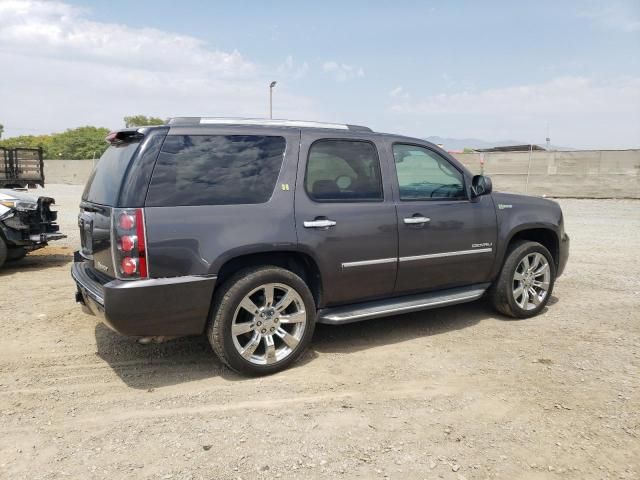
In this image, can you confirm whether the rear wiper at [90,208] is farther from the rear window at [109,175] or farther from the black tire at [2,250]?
the black tire at [2,250]

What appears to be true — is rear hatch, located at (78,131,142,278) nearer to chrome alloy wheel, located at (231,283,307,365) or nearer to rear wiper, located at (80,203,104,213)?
rear wiper, located at (80,203,104,213)

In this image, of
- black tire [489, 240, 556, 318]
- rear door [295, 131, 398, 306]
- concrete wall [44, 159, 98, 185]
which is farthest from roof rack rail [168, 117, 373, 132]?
concrete wall [44, 159, 98, 185]

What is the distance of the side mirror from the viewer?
4863mm

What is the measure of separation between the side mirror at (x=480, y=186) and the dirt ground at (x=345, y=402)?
132 cm

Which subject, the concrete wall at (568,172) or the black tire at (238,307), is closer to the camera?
the black tire at (238,307)

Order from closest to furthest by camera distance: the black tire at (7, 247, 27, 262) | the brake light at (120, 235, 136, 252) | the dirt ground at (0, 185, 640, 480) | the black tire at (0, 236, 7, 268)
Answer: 1. the dirt ground at (0, 185, 640, 480)
2. the brake light at (120, 235, 136, 252)
3. the black tire at (0, 236, 7, 268)
4. the black tire at (7, 247, 27, 262)

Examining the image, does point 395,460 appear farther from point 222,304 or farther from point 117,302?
point 117,302

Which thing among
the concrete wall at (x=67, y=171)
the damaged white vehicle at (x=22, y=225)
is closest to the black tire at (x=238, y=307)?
the damaged white vehicle at (x=22, y=225)

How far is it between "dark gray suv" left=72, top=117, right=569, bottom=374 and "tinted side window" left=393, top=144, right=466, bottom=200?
1 centimetres

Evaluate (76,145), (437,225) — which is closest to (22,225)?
(437,225)

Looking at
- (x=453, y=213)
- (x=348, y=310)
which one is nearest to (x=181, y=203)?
(x=348, y=310)

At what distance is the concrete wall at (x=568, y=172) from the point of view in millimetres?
20734

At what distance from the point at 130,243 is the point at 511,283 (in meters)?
3.66

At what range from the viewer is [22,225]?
7191 mm
